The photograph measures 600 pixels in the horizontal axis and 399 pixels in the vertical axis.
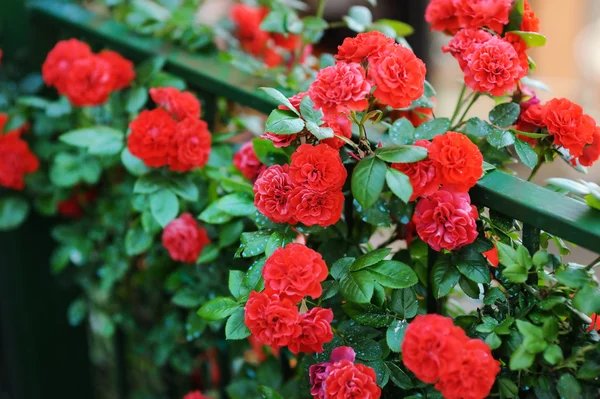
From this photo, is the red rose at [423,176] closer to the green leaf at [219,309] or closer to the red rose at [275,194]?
the red rose at [275,194]

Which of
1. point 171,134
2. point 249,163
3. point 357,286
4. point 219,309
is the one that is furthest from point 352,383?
point 171,134

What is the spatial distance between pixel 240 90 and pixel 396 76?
1.64ft

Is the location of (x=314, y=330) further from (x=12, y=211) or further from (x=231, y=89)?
(x=12, y=211)

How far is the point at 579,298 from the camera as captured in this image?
2.52 feet

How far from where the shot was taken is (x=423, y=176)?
88 cm

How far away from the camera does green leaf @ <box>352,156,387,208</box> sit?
86cm

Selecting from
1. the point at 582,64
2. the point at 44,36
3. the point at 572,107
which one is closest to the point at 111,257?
the point at 44,36

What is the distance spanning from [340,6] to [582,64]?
4.94ft

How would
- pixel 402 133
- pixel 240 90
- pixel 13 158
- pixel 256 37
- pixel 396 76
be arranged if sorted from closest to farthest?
1. pixel 396 76
2. pixel 402 133
3. pixel 240 90
4. pixel 13 158
5. pixel 256 37

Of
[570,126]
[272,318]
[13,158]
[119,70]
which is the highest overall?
A: [570,126]

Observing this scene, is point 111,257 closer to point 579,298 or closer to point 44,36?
point 44,36

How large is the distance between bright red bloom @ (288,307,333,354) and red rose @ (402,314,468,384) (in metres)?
0.14

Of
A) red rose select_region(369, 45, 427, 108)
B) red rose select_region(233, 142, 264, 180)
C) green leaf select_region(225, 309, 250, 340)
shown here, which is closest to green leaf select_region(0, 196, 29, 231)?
red rose select_region(233, 142, 264, 180)

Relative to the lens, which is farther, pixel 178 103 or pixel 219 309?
pixel 178 103
